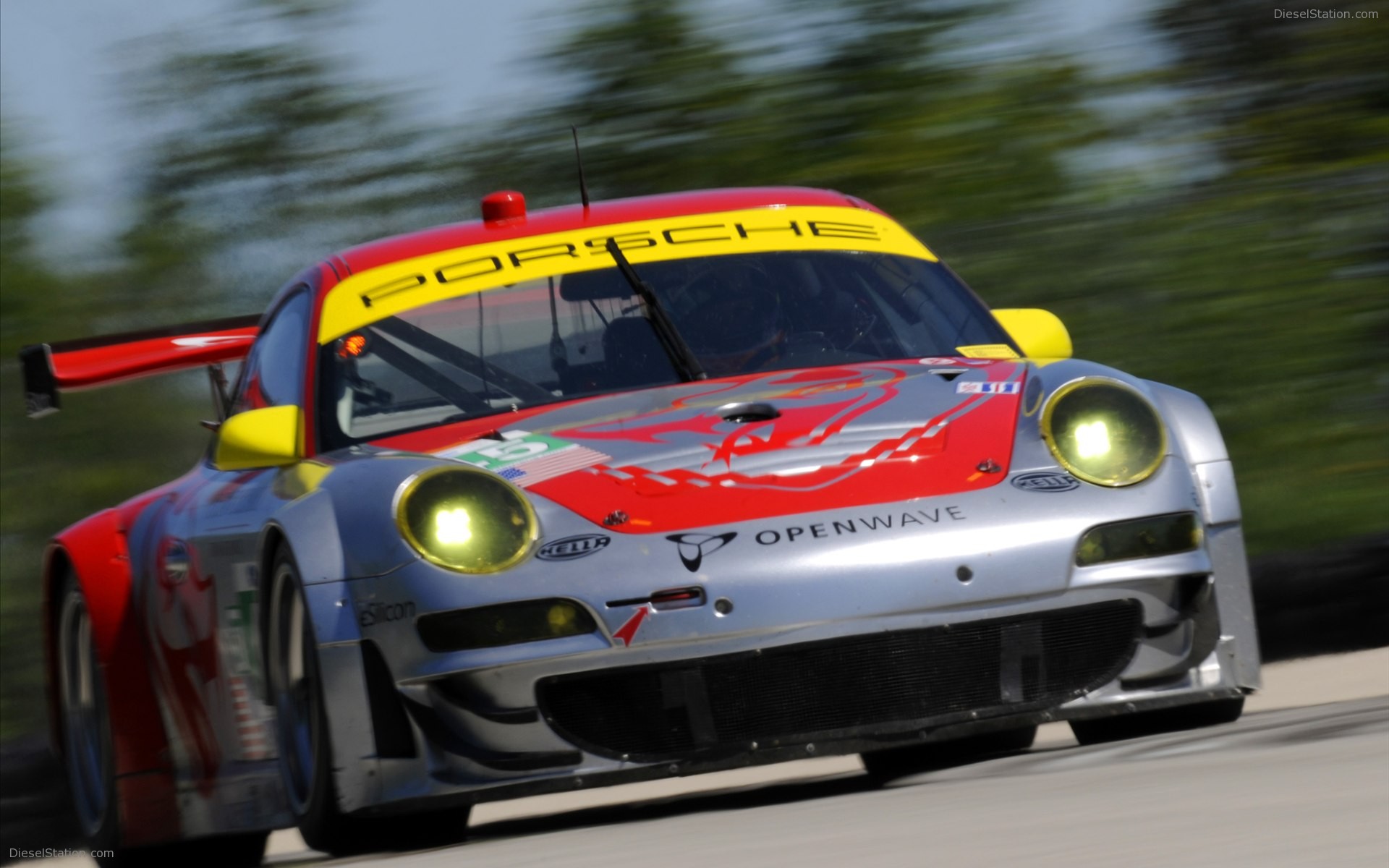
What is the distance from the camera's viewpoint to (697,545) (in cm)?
355

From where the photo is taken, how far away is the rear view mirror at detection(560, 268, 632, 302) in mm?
4668

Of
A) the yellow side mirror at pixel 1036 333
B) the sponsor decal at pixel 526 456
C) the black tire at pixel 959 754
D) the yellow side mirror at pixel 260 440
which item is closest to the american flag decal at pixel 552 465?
the sponsor decal at pixel 526 456

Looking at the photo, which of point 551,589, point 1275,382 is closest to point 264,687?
point 551,589

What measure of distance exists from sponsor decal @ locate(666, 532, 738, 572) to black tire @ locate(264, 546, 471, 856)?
0.61 m

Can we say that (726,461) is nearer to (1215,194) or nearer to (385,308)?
(385,308)

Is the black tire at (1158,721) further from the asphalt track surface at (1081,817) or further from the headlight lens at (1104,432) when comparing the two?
the headlight lens at (1104,432)

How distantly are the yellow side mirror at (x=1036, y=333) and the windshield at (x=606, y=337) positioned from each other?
1.7 inches

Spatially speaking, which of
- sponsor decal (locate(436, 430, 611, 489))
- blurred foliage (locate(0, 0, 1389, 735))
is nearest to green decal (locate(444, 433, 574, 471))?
sponsor decal (locate(436, 430, 611, 489))

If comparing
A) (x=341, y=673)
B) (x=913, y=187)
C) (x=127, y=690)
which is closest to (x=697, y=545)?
(x=341, y=673)

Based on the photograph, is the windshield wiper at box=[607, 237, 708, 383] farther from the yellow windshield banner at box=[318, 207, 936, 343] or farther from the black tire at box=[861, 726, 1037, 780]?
the black tire at box=[861, 726, 1037, 780]

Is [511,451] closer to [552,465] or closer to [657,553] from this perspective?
[552,465]

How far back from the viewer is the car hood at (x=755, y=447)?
12.0 ft

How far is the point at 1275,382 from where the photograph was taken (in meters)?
7.94

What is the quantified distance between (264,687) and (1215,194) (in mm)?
5451
